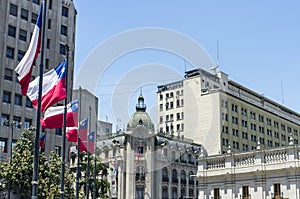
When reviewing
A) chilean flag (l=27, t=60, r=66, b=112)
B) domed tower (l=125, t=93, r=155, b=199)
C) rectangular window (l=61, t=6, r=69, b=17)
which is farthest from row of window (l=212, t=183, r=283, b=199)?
domed tower (l=125, t=93, r=155, b=199)

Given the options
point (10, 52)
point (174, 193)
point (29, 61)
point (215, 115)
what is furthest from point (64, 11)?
point (29, 61)

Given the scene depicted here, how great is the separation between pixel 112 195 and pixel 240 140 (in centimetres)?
3254

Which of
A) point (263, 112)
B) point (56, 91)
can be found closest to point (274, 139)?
point (263, 112)

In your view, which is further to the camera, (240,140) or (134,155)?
(240,140)

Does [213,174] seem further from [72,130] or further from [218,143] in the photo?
[218,143]

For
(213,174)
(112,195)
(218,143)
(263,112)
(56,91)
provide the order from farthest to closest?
(263,112)
(218,143)
(112,195)
(213,174)
(56,91)

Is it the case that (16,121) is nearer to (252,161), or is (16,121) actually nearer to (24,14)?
(24,14)

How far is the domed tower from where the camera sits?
276 feet

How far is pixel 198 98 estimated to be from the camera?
320 feet

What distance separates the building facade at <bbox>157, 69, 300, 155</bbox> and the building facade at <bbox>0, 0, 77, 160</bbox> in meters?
35.5

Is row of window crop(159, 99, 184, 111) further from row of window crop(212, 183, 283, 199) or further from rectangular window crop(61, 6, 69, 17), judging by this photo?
row of window crop(212, 183, 283, 199)

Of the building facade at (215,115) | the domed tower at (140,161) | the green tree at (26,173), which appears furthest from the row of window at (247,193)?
the building facade at (215,115)

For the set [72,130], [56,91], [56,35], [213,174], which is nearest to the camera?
[56,91]

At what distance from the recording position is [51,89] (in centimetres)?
2633
